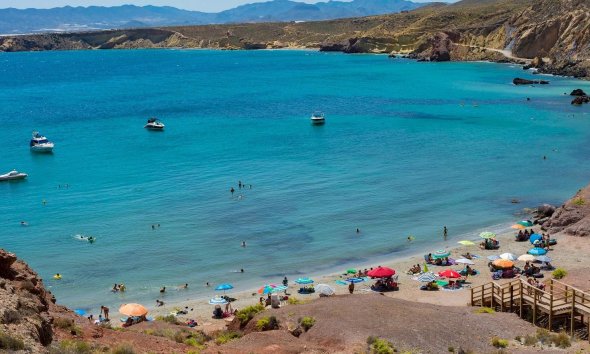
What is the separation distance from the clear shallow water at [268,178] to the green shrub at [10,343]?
64.2 ft

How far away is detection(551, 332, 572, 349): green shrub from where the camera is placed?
22.6m

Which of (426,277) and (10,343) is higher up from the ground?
(10,343)

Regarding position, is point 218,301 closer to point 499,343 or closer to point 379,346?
point 379,346

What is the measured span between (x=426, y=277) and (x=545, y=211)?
14.4m

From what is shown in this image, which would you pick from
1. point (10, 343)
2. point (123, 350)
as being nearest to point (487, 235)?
point (123, 350)

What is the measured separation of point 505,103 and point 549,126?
1920cm

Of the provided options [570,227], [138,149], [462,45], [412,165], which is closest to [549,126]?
[412,165]

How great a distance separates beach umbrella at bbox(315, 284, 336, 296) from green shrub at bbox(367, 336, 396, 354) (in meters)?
10.2

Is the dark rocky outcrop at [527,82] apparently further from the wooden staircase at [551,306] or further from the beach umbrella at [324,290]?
the wooden staircase at [551,306]

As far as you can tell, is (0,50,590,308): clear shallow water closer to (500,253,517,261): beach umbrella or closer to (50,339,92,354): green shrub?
(500,253,517,261): beach umbrella

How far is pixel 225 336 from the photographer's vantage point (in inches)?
962

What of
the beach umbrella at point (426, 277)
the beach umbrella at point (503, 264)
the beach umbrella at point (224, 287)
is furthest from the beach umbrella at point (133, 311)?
the beach umbrella at point (503, 264)

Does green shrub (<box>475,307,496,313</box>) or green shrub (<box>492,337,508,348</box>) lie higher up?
green shrub (<box>492,337,508,348</box>)

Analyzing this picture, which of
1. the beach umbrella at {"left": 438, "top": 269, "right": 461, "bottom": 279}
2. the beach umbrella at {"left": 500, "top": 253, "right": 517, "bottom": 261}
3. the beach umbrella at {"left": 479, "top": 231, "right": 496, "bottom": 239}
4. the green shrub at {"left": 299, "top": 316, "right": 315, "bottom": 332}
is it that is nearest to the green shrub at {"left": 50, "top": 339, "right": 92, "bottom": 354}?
the green shrub at {"left": 299, "top": 316, "right": 315, "bottom": 332}
